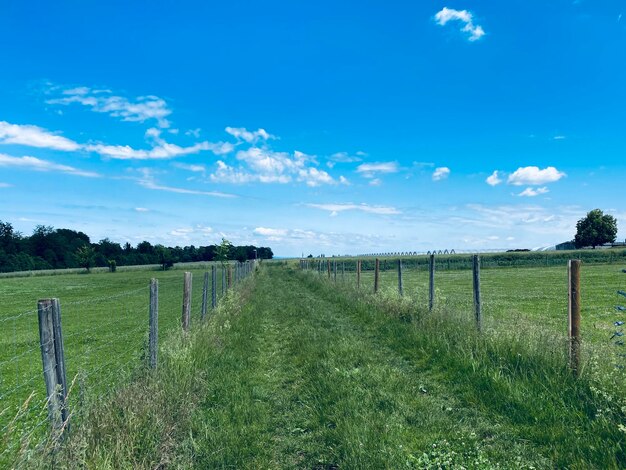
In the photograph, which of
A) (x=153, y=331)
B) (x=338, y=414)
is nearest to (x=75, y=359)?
(x=153, y=331)

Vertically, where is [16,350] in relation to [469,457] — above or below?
below

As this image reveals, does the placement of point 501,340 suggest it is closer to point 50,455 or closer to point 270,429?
point 270,429

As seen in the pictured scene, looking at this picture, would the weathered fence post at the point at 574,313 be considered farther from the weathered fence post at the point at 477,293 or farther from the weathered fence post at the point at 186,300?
the weathered fence post at the point at 186,300

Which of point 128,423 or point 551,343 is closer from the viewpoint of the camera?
point 128,423

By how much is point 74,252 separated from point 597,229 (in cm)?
14122

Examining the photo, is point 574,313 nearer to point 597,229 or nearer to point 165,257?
point 165,257

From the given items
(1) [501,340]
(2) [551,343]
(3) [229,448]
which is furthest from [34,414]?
(2) [551,343]

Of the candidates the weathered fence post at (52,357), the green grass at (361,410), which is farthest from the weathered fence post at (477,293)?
the weathered fence post at (52,357)

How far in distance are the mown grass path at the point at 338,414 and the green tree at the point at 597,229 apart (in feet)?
382

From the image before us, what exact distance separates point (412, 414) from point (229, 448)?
2.23 m

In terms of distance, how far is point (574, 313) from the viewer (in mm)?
6035

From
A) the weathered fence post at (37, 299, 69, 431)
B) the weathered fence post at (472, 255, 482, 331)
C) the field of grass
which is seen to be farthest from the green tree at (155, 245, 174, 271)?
the weathered fence post at (37, 299, 69, 431)

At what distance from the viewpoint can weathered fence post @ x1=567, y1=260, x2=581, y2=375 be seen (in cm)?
583

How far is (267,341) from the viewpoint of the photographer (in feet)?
32.3
